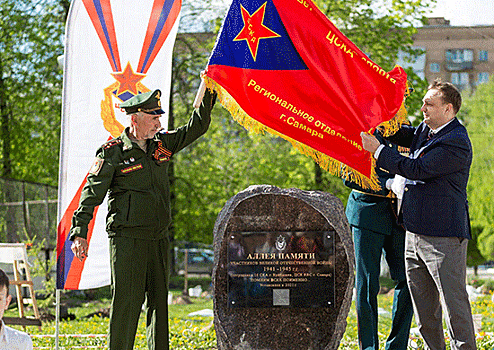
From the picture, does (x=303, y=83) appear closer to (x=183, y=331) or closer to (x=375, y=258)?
(x=375, y=258)

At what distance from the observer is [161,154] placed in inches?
199

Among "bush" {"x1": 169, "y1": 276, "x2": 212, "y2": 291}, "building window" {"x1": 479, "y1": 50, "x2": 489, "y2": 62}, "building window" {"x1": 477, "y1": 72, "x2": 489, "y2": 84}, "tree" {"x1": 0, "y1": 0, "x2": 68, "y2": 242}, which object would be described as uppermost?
"building window" {"x1": 479, "y1": 50, "x2": 489, "y2": 62}

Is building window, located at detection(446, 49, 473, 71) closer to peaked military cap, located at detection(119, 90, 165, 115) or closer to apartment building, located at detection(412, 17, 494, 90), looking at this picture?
apartment building, located at detection(412, 17, 494, 90)

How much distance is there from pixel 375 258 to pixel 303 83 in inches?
60.4

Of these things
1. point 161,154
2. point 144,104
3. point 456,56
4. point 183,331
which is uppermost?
point 456,56

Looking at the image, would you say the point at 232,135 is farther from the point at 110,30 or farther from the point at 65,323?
the point at 110,30

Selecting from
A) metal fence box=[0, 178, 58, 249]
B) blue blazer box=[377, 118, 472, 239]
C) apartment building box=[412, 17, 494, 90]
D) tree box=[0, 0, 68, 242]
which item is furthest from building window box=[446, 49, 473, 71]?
blue blazer box=[377, 118, 472, 239]

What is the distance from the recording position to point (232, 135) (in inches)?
711

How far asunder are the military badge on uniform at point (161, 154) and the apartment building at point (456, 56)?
140 ft

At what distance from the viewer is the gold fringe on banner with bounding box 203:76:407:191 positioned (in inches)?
207

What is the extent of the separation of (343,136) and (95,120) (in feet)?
8.26

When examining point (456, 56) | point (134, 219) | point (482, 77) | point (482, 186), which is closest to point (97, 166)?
point (134, 219)

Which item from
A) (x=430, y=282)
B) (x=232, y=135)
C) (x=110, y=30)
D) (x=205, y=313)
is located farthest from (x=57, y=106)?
(x=430, y=282)

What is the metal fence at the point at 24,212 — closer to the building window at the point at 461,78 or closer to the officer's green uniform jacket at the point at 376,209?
the officer's green uniform jacket at the point at 376,209
